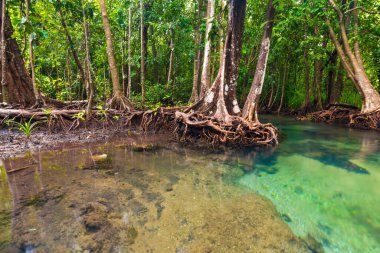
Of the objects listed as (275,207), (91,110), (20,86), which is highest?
(20,86)

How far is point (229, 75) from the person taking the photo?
783 centimetres

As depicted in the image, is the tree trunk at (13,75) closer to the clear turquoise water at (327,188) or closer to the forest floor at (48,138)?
the forest floor at (48,138)

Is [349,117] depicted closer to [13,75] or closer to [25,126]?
[25,126]

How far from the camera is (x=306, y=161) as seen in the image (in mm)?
5930

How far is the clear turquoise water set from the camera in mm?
2986

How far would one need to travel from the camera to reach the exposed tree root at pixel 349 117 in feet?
33.2

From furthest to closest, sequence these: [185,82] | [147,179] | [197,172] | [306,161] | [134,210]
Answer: [185,82] < [306,161] < [197,172] < [147,179] < [134,210]

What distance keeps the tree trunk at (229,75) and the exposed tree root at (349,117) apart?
6.56 meters

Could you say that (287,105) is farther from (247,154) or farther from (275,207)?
(275,207)

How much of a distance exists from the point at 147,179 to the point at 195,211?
54.1 inches

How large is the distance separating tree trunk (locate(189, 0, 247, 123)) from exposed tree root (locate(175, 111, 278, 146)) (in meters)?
0.44

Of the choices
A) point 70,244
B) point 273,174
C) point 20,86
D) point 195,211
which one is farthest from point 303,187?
point 20,86

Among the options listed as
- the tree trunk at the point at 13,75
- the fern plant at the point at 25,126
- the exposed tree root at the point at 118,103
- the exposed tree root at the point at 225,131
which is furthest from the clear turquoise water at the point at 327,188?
the tree trunk at the point at 13,75

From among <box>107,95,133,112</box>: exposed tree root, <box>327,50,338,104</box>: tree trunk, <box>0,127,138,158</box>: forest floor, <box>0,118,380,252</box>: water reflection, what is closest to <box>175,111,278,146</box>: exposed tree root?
<box>0,118,380,252</box>: water reflection
